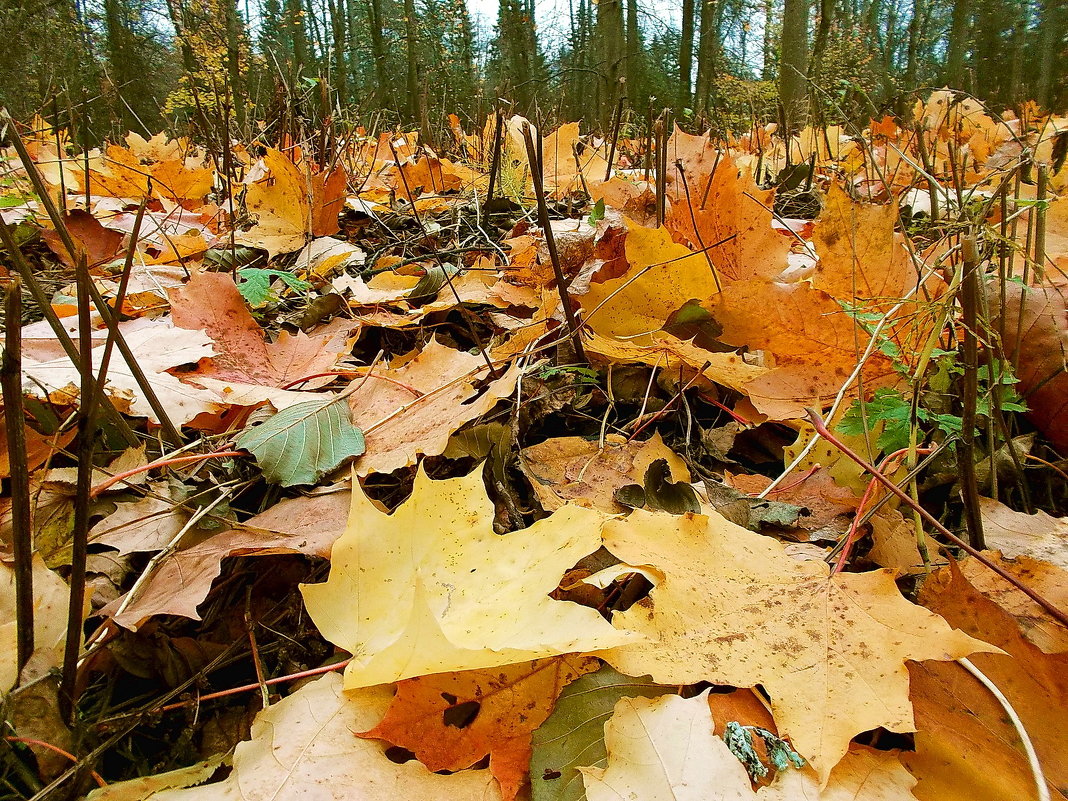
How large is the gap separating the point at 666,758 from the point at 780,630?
14cm

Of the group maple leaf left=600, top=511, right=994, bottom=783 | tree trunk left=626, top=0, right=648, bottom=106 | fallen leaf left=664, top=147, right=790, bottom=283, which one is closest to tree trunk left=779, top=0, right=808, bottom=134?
tree trunk left=626, top=0, right=648, bottom=106

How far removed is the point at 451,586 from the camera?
56 centimetres

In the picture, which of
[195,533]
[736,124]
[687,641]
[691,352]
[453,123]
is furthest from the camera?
[736,124]

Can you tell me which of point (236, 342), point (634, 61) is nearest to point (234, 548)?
point (236, 342)

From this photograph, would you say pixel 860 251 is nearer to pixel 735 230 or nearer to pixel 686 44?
pixel 735 230

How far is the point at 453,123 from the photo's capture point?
155 inches

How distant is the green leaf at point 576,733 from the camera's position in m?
0.47

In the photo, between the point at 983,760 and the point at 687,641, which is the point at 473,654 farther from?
the point at 983,760

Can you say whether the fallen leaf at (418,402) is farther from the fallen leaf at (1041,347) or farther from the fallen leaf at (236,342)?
the fallen leaf at (1041,347)

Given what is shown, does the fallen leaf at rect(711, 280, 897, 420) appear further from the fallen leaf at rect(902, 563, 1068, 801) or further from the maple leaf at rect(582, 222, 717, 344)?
the fallen leaf at rect(902, 563, 1068, 801)

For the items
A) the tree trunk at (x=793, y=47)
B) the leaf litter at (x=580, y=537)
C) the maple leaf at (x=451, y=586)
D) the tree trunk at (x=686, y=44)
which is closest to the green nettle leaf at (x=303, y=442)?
the leaf litter at (x=580, y=537)

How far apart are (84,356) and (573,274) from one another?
848 mm

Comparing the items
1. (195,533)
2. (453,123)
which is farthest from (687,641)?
(453,123)

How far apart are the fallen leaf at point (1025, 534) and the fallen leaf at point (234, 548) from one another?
0.69 metres
